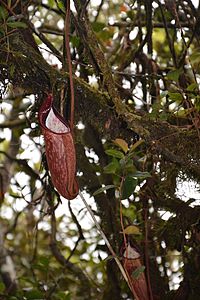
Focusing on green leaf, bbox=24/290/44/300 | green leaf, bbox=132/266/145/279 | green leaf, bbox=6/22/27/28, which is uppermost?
green leaf, bbox=6/22/27/28

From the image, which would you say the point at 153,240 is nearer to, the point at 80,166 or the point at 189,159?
the point at 80,166

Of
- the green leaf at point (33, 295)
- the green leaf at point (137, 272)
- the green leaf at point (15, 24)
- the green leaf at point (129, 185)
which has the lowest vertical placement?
the green leaf at point (137, 272)

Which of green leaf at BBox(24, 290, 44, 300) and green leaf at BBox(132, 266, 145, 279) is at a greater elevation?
green leaf at BBox(24, 290, 44, 300)

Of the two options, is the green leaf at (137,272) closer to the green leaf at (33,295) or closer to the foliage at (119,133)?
the foliage at (119,133)

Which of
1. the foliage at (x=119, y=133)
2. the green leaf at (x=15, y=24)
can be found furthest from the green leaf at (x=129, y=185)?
the green leaf at (x=15, y=24)

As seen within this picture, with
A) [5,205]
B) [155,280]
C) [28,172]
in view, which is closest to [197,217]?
A: [155,280]

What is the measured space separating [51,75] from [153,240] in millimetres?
680

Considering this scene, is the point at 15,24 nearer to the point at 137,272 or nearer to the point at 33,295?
the point at 137,272

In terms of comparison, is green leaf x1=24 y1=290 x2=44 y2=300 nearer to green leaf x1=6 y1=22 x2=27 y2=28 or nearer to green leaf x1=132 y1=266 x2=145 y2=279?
green leaf x1=132 y1=266 x2=145 y2=279

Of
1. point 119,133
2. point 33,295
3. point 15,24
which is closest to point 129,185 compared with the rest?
point 119,133

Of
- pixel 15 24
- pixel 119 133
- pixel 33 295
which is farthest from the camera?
pixel 33 295

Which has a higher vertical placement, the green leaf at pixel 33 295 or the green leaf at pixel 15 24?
the green leaf at pixel 15 24

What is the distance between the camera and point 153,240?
62.3 inches

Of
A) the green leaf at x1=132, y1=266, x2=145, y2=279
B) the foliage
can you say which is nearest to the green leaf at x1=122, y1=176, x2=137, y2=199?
the foliage
